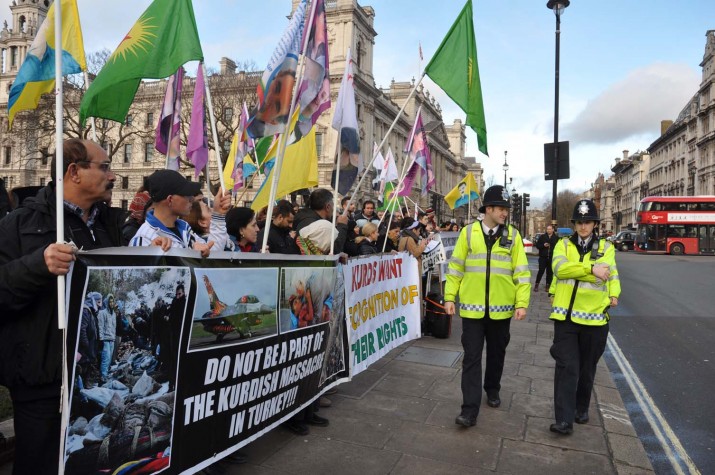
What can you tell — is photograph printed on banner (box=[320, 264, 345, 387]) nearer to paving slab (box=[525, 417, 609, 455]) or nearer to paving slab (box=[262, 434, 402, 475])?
paving slab (box=[262, 434, 402, 475])

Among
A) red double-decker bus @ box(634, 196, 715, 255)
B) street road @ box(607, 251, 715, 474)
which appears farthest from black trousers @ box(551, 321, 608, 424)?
red double-decker bus @ box(634, 196, 715, 255)

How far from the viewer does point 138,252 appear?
8.36 feet

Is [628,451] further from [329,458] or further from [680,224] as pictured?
[680,224]

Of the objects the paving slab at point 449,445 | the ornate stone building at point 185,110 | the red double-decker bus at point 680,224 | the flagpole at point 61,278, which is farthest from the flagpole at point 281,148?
the red double-decker bus at point 680,224

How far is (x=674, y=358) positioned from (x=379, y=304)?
4483 mm

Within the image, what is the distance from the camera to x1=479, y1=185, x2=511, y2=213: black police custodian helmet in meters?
4.80

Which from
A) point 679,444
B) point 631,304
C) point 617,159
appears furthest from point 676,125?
point 679,444

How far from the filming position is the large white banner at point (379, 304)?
517 cm

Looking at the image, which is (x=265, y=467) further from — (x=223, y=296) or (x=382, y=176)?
(x=382, y=176)

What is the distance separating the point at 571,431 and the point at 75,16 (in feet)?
16.8

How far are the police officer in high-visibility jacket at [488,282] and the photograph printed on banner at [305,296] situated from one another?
1.08 meters

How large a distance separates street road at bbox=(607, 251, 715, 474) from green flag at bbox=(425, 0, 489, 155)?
11.3ft

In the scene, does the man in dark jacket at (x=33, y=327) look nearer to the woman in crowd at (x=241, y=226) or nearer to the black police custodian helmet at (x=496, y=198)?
the woman in crowd at (x=241, y=226)

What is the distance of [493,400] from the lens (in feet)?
16.8
